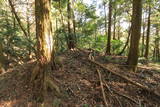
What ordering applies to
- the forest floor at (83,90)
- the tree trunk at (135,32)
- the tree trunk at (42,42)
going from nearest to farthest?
the forest floor at (83,90)
the tree trunk at (42,42)
the tree trunk at (135,32)

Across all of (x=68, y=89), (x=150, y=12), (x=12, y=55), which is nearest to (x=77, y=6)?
(x=12, y=55)

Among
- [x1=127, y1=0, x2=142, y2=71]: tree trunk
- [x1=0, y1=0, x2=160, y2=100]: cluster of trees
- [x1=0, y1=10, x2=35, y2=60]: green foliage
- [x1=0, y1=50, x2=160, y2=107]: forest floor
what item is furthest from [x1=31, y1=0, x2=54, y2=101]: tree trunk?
[x1=0, y1=10, x2=35, y2=60]: green foliage

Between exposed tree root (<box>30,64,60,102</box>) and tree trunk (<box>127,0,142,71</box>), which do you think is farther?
tree trunk (<box>127,0,142,71</box>)

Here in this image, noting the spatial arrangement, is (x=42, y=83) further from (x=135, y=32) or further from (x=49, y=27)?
(x=135, y=32)

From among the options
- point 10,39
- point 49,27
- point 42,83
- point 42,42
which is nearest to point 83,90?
point 42,83

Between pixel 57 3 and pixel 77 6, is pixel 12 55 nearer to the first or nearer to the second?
pixel 57 3

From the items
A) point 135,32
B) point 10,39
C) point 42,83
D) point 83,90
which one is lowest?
point 83,90

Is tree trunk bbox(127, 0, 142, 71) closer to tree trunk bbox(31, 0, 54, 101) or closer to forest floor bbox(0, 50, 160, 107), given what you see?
forest floor bbox(0, 50, 160, 107)

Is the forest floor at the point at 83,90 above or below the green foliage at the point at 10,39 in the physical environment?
below

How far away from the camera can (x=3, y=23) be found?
7434mm

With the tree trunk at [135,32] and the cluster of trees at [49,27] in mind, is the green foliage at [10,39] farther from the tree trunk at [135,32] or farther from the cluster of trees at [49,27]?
the tree trunk at [135,32]

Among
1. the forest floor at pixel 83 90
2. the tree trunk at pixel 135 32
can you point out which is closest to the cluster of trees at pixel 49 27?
the tree trunk at pixel 135 32

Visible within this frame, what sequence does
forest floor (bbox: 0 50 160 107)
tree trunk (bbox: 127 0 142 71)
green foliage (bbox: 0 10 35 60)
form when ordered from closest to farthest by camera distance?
1. forest floor (bbox: 0 50 160 107)
2. tree trunk (bbox: 127 0 142 71)
3. green foliage (bbox: 0 10 35 60)

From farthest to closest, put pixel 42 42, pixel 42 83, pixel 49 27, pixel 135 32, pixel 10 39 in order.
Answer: pixel 10 39, pixel 135 32, pixel 49 27, pixel 42 42, pixel 42 83
